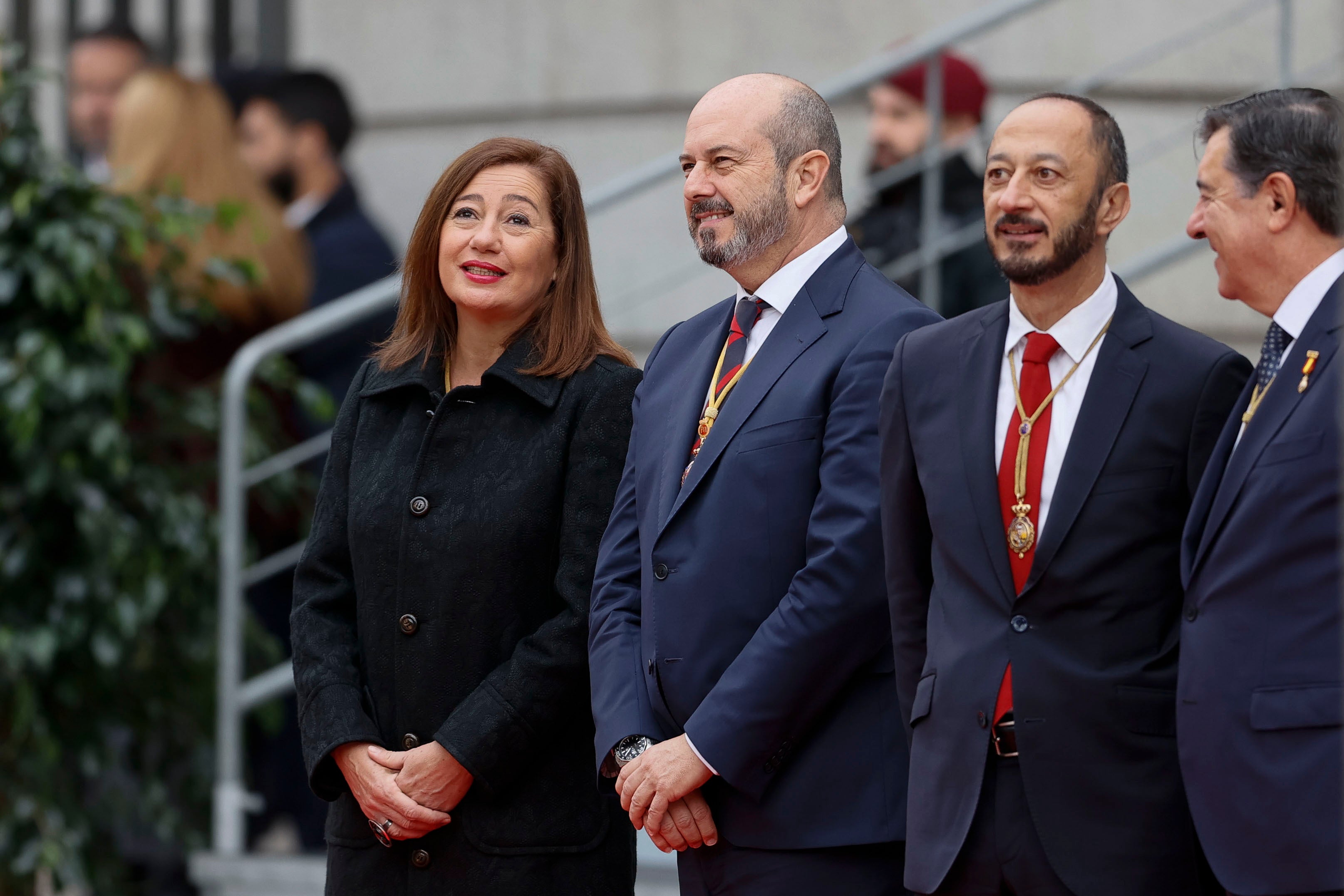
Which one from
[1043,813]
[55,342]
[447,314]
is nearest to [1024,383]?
[1043,813]

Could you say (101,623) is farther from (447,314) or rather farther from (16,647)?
(447,314)

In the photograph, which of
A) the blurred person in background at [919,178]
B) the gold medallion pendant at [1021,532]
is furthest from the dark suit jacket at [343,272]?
the gold medallion pendant at [1021,532]

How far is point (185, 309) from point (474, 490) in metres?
2.83

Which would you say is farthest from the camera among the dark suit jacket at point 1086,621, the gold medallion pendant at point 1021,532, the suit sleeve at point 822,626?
the suit sleeve at point 822,626

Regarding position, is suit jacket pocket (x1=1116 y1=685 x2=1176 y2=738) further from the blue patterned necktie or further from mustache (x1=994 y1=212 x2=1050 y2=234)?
mustache (x1=994 y1=212 x2=1050 y2=234)

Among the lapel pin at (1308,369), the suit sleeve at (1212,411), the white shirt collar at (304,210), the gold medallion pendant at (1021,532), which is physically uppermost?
the lapel pin at (1308,369)

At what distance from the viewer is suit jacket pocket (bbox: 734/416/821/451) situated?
10.4 feet

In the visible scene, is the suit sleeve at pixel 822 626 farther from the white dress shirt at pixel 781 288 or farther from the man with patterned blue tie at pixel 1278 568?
the man with patterned blue tie at pixel 1278 568

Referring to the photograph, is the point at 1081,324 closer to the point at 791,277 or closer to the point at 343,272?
the point at 791,277

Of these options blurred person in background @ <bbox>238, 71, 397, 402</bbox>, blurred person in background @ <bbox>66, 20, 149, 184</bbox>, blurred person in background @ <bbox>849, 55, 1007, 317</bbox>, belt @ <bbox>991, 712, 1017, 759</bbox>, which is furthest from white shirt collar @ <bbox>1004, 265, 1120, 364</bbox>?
blurred person in background @ <bbox>66, 20, 149, 184</bbox>

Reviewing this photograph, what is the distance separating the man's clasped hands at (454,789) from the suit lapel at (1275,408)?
91 centimetres

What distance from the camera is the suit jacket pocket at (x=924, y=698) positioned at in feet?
9.56

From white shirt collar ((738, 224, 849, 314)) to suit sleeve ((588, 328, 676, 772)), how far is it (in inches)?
12.0

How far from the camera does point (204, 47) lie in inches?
330
